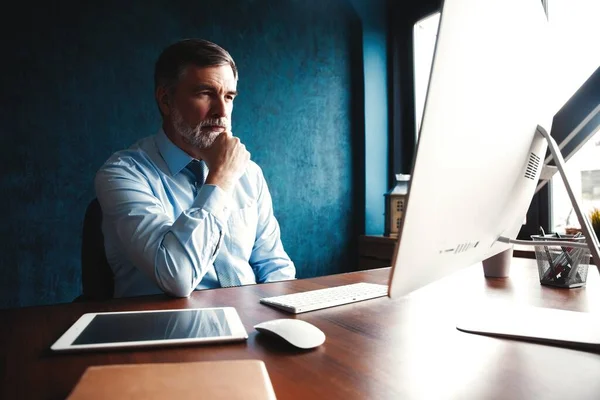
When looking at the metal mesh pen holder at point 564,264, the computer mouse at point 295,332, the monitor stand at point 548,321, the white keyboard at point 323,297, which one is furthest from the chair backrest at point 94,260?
the metal mesh pen holder at point 564,264

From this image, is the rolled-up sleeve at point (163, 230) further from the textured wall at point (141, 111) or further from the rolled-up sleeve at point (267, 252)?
the textured wall at point (141, 111)

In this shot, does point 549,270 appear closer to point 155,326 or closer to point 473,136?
point 473,136

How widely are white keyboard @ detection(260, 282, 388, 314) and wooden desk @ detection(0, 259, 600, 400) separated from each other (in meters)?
0.02

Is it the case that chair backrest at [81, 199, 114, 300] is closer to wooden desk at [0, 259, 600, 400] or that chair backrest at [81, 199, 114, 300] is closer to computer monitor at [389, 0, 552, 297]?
wooden desk at [0, 259, 600, 400]

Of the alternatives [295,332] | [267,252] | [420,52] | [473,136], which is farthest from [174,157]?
[420,52]

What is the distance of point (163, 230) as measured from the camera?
1.09m

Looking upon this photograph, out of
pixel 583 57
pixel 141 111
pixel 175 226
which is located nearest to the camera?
pixel 175 226

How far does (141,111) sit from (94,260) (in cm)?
116

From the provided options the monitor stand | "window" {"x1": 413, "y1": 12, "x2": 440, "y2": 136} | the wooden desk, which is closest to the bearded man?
the wooden desk

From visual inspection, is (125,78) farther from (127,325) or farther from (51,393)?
(51,393)

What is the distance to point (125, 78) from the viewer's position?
2.19 metres

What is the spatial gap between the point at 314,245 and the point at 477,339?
2119 mm

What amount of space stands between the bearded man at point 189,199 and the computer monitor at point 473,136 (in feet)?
2.19

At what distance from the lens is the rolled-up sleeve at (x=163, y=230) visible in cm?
100
